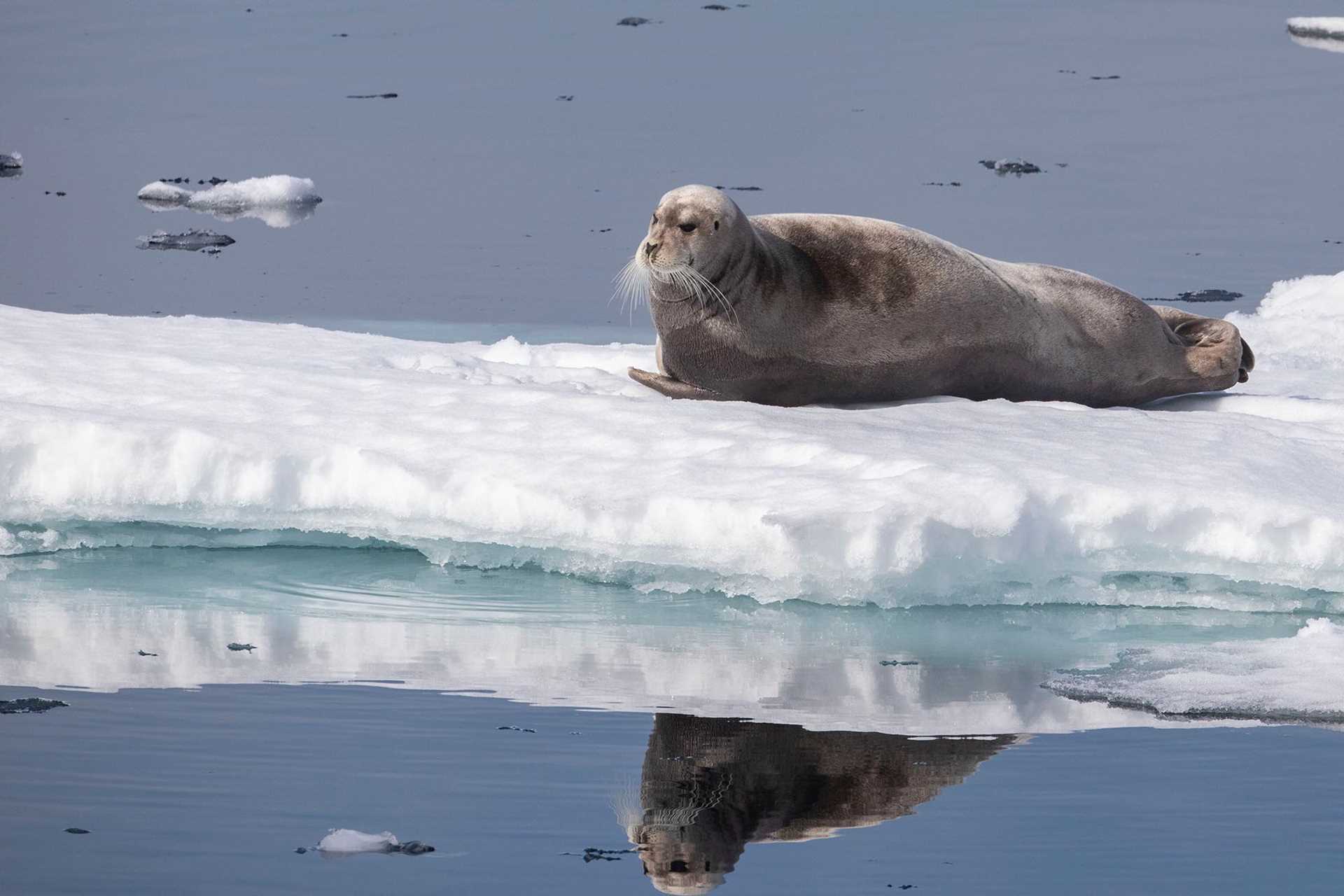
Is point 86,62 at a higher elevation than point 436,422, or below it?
higher

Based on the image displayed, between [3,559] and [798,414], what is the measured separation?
2.51 m

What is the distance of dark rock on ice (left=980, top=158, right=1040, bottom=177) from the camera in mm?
14398

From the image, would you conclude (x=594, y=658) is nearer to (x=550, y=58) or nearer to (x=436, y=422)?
(x=436, y=422)

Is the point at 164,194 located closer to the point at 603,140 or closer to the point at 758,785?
the point at 603,140

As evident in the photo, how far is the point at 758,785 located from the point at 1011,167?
36.1 ft

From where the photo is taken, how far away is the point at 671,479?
5.76 m

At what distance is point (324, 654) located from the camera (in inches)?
198

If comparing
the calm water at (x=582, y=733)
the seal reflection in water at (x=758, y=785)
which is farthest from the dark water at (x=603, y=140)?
the seal reflection in water at (x=758, y=785)

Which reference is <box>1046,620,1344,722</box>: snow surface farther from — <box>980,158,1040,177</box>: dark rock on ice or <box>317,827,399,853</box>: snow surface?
<box>980,158,1040,177</box>: dark rock on ice

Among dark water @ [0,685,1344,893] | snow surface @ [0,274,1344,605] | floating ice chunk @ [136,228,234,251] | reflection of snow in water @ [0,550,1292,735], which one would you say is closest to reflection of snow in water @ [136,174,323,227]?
floating ice chunk @ [136,228,234,251]

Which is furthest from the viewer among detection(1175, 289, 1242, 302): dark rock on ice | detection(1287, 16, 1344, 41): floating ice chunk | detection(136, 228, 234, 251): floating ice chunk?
detection(1287, 16, 1344, 41): floating ice chunk

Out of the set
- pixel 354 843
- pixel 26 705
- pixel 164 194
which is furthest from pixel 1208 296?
pixel 354 843

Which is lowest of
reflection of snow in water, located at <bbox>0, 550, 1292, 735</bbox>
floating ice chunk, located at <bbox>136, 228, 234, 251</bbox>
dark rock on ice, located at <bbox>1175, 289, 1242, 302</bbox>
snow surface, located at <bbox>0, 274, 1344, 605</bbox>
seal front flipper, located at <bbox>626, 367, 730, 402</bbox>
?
reflection of snow in water, located at <bbox>0, 550, 1292, 735</bbox>

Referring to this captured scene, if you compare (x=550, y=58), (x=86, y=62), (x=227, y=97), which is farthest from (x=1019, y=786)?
(x=86, y=62)
